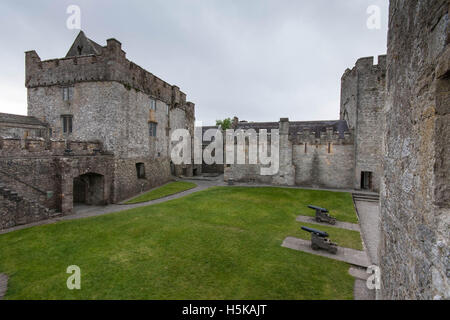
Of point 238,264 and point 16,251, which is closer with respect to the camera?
point 238,264

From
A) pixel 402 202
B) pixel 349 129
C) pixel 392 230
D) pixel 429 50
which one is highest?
pixel 349 129

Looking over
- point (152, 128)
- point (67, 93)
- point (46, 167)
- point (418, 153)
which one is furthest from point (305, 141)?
point (67, 93)

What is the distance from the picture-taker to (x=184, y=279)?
6.68 m

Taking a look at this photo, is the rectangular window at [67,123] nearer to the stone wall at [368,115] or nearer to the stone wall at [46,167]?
the stone wall at [46,167]

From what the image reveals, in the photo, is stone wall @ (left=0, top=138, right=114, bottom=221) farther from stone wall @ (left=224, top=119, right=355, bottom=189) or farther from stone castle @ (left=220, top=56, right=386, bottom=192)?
stone wall @ (left=224, top=119, right=355, bottom=189)

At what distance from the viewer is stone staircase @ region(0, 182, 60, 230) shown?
37.2ft

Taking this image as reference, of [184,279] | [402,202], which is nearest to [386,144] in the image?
[402,202]

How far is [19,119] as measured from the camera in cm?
1719

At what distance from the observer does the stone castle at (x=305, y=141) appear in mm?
2475

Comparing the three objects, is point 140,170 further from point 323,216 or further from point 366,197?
point 366,197

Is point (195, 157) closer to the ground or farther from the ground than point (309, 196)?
farther from the ground

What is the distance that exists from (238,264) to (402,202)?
5544 mm

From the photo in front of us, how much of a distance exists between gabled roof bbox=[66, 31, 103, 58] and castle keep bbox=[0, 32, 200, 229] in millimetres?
86
